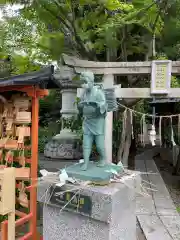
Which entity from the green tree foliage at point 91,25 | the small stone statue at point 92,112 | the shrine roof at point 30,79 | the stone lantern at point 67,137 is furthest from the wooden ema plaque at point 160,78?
the stone lantern at point 67,137

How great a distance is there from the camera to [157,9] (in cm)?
556

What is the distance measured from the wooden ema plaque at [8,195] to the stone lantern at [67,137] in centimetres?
668

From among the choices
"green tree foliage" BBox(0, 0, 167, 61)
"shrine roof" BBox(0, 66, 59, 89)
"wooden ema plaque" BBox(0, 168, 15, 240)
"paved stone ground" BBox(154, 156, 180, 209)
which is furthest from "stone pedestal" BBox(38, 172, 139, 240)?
"green tree foliage" BBox(0, 0, 167, 61)

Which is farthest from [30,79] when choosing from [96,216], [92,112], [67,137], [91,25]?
[67,137]

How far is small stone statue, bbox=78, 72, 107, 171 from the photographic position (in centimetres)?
279

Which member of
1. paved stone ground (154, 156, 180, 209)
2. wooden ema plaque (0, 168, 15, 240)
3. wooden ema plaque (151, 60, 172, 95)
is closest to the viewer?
wooden ema plaque (0, 168, 15, 240)

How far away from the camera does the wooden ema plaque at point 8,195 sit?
270 cm

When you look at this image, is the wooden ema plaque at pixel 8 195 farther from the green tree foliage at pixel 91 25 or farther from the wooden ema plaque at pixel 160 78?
the green tree foliage at pixel 91 25

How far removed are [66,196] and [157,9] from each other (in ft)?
16.1

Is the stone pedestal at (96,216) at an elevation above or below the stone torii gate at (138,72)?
below

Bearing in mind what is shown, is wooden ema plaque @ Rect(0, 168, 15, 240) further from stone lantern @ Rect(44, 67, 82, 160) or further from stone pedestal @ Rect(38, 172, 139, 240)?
stone lantern @ Rect(44, 67, 82, 160)

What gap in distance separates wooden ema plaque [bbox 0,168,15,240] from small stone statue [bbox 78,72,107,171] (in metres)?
0.89

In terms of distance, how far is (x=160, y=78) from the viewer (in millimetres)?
5305

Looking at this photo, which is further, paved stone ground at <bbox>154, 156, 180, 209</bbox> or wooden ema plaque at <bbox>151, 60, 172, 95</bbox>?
paved stone ground at <bbox>154, 156, 180, 209</bbox>
